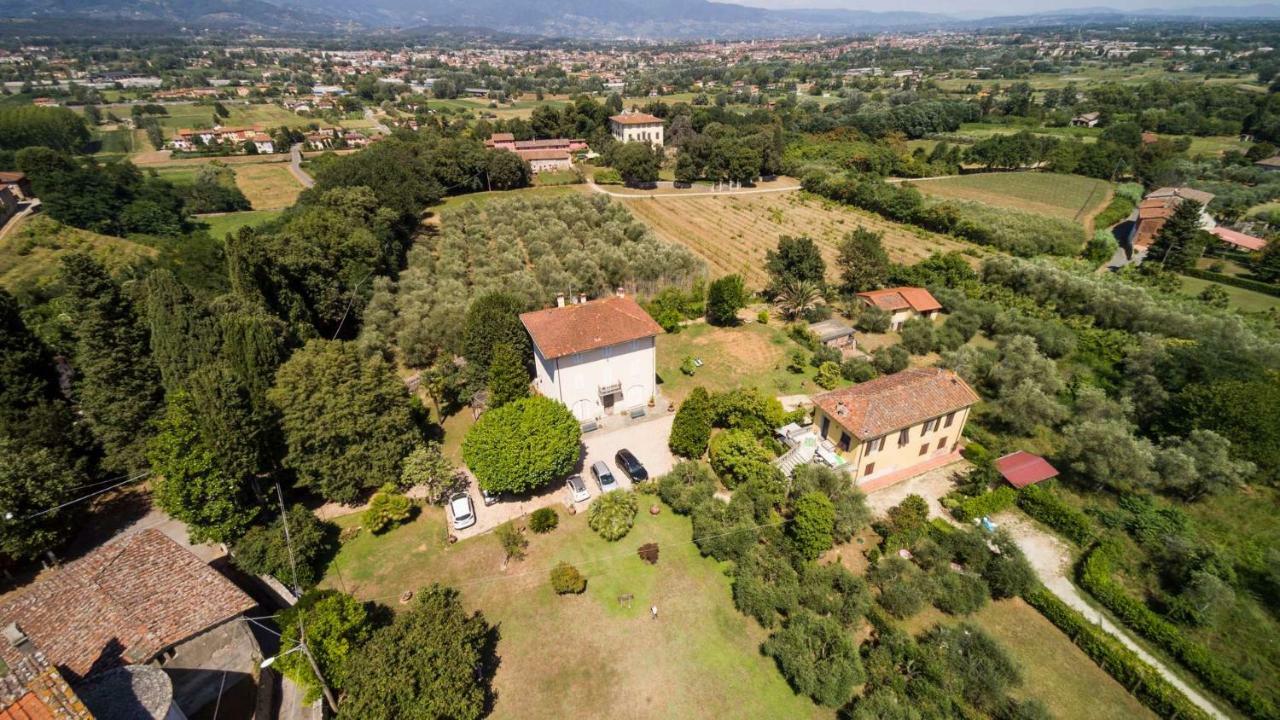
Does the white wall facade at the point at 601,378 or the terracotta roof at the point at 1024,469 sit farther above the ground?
the white wall facade at the point at 601,378

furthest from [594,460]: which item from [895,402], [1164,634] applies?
[1164,634]

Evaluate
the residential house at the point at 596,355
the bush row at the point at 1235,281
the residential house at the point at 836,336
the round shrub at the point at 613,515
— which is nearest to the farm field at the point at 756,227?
the residential house at the point at 836,336

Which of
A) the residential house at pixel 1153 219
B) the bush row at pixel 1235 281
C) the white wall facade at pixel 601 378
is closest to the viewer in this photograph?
the white wall facade at pixel 601 378

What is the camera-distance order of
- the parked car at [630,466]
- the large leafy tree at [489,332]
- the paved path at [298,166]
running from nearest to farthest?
the parked car at [630,466] < the large leafy tree at [489,332] < the paved path at [298,166]

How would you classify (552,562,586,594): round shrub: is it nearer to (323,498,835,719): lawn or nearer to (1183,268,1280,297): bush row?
(323,498,835,719): lawn

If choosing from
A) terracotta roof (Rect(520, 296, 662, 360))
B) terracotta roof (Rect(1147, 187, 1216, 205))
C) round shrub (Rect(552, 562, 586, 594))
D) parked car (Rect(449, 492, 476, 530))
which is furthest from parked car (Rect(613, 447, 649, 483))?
terracotta roof (Rect(1147, 187, 1216, 205))

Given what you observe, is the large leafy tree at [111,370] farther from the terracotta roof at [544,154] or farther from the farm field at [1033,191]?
the farm field at [1033,191]

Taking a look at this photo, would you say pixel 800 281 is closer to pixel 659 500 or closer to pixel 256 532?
pixel 659 500

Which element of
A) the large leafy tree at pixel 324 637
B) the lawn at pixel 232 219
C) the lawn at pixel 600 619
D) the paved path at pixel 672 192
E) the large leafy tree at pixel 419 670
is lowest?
the lawn at pixel 232 219
